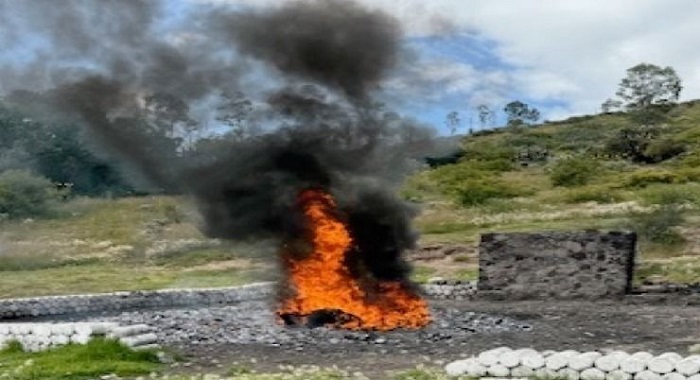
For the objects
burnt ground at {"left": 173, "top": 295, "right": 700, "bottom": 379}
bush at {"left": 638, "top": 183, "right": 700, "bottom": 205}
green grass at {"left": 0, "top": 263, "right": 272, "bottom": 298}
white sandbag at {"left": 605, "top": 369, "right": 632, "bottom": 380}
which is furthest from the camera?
bush at {"left": 638, "top": 183, "right": 700, "bottom": 205}

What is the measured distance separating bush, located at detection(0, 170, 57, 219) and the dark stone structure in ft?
123

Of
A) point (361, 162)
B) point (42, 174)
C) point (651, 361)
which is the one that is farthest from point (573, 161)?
point (651, 361)

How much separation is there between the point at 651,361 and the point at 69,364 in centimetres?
1026

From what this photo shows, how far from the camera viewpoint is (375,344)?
2078cm

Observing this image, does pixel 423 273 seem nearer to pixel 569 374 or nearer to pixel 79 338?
pixel 79 338

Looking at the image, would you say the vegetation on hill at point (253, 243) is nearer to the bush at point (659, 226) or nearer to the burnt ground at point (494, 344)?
the bush at point (659, 226)

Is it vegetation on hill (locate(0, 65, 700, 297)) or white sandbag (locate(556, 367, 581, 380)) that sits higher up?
vegetation on hill (locate(0, 65, 700, 297))

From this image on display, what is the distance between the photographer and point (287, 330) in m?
23.1

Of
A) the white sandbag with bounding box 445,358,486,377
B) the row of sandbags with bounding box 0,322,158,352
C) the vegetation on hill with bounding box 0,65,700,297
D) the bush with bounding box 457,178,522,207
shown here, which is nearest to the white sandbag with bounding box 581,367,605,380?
the white sandbag with bounding box 445,358,486,377

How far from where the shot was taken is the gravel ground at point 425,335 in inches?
744

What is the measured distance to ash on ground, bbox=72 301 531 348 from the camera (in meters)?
21.5

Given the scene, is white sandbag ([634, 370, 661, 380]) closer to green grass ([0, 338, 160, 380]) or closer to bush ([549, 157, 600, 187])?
green grass ([0, 338, 160, 380])

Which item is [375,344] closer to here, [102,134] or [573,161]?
[102,134]

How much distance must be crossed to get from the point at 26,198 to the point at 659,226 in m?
39.3
